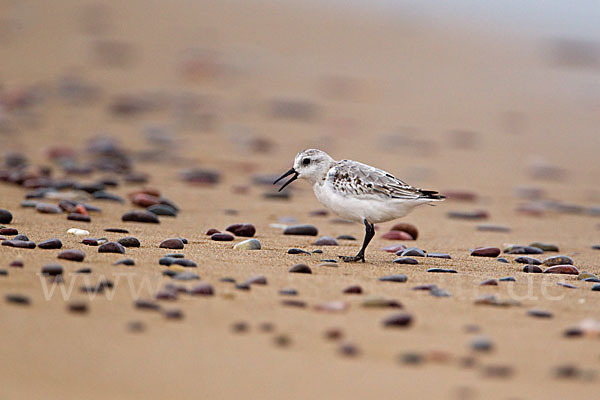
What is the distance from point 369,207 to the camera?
5.98 m

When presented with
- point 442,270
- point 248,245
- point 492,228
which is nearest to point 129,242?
point 248,245

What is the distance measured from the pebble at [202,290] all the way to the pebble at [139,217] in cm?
264

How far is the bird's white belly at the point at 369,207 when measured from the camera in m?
5.97

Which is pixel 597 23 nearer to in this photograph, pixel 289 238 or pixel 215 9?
pixel 215 9

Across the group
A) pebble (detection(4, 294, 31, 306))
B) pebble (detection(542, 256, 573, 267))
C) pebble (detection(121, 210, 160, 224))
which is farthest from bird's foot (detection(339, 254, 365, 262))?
pebble (detection(4, 294, 31, 306))

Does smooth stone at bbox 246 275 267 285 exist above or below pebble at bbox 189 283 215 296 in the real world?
above

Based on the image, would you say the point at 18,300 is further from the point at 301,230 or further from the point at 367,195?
the point at 301,230

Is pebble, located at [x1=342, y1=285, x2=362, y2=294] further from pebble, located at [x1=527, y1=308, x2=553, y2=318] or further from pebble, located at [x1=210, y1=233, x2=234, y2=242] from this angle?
pebble, located at [x1=210, y1=233, x2=234, y2=242]

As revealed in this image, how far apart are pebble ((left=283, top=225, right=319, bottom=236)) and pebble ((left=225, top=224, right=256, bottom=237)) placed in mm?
349

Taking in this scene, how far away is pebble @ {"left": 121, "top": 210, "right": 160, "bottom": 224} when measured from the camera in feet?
22.6

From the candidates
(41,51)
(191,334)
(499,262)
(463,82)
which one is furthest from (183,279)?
(463,82)

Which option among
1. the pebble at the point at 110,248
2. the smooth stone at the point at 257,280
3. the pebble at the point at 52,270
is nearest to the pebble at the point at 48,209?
the pebble at the point at 110,248

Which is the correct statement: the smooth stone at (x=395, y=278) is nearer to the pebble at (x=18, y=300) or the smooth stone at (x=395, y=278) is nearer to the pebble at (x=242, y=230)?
the pebble at (x=242, y=230)

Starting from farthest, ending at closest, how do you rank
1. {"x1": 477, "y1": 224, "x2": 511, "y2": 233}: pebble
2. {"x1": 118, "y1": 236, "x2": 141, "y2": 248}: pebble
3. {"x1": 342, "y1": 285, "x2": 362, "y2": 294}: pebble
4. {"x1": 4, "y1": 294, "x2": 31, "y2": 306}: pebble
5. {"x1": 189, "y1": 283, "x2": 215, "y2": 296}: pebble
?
{"x1": 477, "y1": 224, "x2": 511, "y2": 233}: pebble
{"x1": 118, "y1": 236, "x2": 141, "y2": 248}: pebble
{"x1": 342, "y1": 285, "x2": 362, "y2": 294}: pebble
{"x1": 189, "y1": 283, "x2": 215, "y2": 296}: pebble
{"x1": 4, "y1": 294, "x2": 31, "y2": 306}: pebble
